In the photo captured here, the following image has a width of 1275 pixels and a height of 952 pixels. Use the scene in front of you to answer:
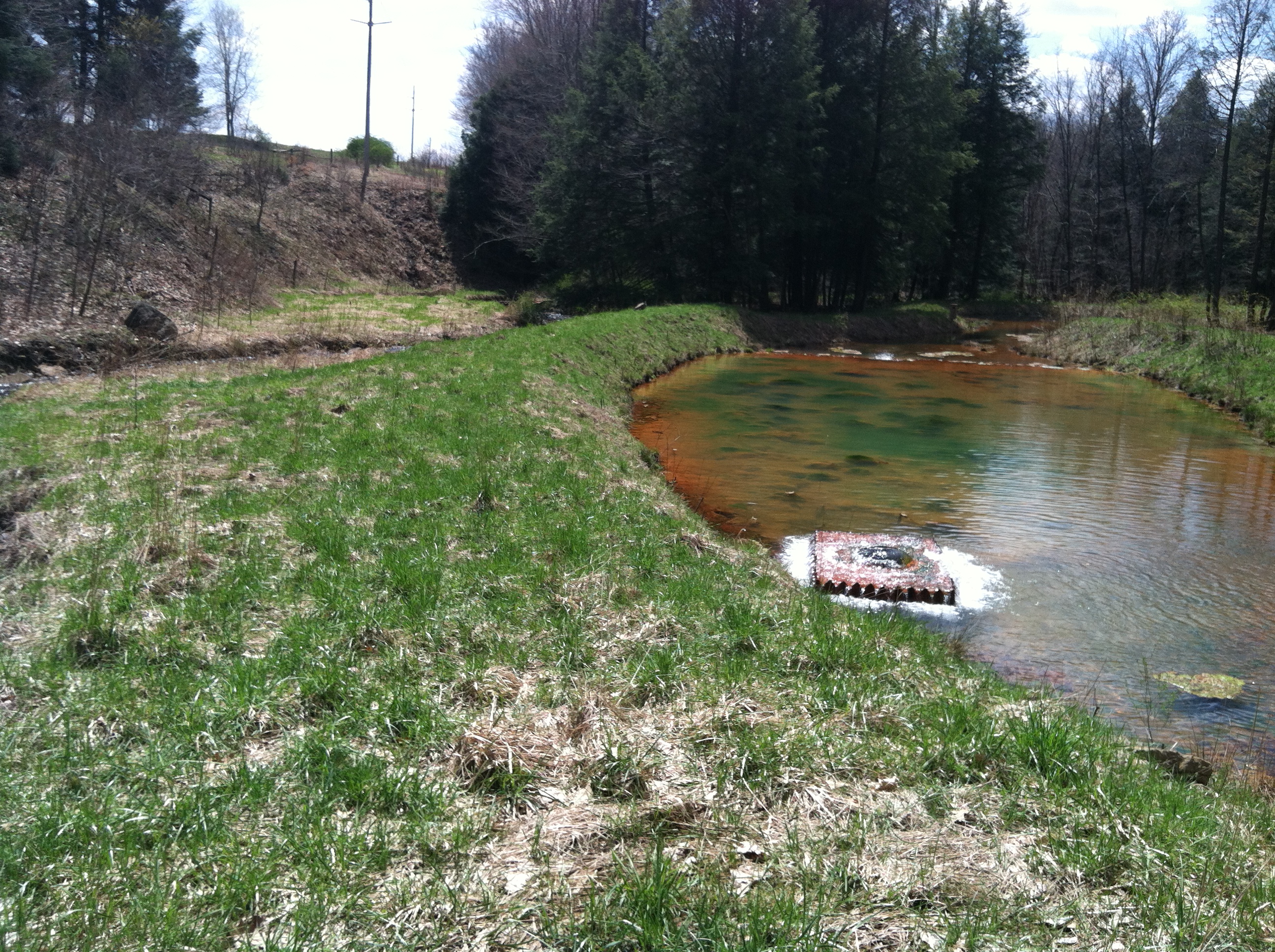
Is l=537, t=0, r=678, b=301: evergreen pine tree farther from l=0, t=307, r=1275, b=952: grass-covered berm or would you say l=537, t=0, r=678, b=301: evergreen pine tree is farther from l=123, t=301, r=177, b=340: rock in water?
l=0, t=307, r=1275, b=952: grass-covered berm

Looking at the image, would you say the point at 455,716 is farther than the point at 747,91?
No

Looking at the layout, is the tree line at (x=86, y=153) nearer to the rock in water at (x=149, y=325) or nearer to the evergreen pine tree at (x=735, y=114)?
the rock in water at (x=149, y=325)

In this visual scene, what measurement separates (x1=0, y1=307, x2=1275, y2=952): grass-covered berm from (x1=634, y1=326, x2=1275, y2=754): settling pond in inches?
61.7

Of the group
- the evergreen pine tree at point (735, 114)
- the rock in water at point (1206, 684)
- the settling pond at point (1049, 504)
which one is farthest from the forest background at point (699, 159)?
the rock in water at point (1206, 684)

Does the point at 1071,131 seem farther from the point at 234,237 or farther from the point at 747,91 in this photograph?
the point at 234,237

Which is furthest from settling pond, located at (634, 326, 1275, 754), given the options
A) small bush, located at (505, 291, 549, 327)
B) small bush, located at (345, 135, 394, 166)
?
small bush, located at (345, 135, 394, 166)

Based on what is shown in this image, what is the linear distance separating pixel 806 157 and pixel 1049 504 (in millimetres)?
27818

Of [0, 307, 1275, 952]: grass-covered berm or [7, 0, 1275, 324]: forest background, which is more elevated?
[7, 0, 1275, 324]: forest background

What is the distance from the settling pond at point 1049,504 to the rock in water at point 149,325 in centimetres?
1061

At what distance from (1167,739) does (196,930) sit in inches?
235

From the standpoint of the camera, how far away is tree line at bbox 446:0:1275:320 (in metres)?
34.7

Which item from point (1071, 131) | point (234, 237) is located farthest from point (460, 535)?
point (1071, 131)

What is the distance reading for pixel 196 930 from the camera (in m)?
2.99

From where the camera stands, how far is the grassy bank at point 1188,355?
812 inches
